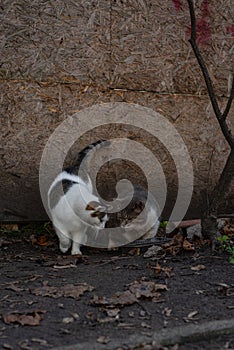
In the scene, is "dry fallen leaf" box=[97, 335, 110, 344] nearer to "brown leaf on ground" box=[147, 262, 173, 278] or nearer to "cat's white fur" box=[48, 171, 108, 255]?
"brown leaf on ground" box=[147, 262, 173, 278]

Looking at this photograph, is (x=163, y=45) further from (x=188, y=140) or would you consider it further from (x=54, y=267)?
(x=54, y=267)

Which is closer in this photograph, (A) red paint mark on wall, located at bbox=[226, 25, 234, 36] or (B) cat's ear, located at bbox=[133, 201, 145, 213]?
(B) cat's ear, located at bbox=[133, 201, 145, 213]

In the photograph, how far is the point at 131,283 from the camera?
169 inches

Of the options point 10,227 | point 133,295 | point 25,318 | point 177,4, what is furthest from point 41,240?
point 177,4

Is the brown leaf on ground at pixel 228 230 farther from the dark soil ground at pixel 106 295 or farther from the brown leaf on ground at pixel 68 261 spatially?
the brown leaf on ground at pixel 68 261

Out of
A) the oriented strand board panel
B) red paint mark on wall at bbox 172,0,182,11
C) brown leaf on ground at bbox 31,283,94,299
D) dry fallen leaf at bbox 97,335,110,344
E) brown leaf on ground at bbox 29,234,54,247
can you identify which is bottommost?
brown leaf on ground at bbox 29,234,54,247

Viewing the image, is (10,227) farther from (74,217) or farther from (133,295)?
(133,295)

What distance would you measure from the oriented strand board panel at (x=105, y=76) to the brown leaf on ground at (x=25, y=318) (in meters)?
2.27

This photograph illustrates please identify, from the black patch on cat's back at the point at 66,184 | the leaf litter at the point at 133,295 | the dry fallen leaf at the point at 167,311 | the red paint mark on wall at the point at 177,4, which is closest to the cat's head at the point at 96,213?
the black patch on cat's back at the point at 66,184

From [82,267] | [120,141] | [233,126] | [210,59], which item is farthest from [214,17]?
[82,267]

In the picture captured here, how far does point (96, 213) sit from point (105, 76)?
57.6 inches

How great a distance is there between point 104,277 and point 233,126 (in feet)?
8.66

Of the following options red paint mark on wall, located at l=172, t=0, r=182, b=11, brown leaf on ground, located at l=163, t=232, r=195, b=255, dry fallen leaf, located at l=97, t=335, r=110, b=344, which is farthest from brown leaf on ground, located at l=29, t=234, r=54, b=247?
red paint mark on wall, located at l=172, t=0, r=182, b=11

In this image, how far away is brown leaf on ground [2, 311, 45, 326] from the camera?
11.5 feet
